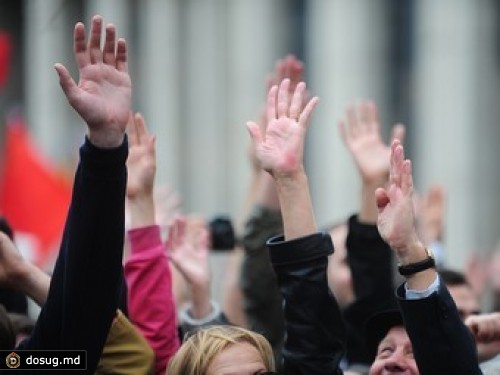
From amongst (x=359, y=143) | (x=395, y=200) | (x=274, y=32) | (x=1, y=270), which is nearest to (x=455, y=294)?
(x=359, y=143)

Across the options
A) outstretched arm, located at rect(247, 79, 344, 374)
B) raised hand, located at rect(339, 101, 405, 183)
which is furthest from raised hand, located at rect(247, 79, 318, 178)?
raised hand, located at rect(339, 101, 405, 183)

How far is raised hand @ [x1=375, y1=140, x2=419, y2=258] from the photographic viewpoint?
14.6 ft

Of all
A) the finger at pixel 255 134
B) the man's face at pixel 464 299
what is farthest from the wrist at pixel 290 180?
the man's face at pixel 464 299

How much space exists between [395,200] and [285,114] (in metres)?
0.72

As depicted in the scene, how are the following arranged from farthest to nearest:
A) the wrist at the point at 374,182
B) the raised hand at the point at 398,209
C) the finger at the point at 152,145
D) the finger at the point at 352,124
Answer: the finger at the point at 352,124 < the wrist at the point at 374,182 < the finger at the point at 152,145 < the raised hand at the point at 398,209

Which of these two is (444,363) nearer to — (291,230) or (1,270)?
(291,230)

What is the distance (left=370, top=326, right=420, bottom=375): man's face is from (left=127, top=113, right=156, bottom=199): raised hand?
3.57ft

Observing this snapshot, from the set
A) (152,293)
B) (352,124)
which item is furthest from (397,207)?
(352,124)

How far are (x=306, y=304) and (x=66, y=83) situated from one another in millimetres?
1012

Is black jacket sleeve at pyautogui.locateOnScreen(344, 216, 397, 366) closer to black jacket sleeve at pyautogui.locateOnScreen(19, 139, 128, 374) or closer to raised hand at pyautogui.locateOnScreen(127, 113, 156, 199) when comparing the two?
raised hand at pyautogui.locateOnScreen(127, 113, 156, 199)

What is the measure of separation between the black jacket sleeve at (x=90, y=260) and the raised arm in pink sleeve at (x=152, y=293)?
0.82 meters

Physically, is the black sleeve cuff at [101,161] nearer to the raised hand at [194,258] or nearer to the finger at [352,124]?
the raised hand at [194,258]

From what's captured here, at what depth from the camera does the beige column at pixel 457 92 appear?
2639cm

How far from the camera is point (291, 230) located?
479cm
